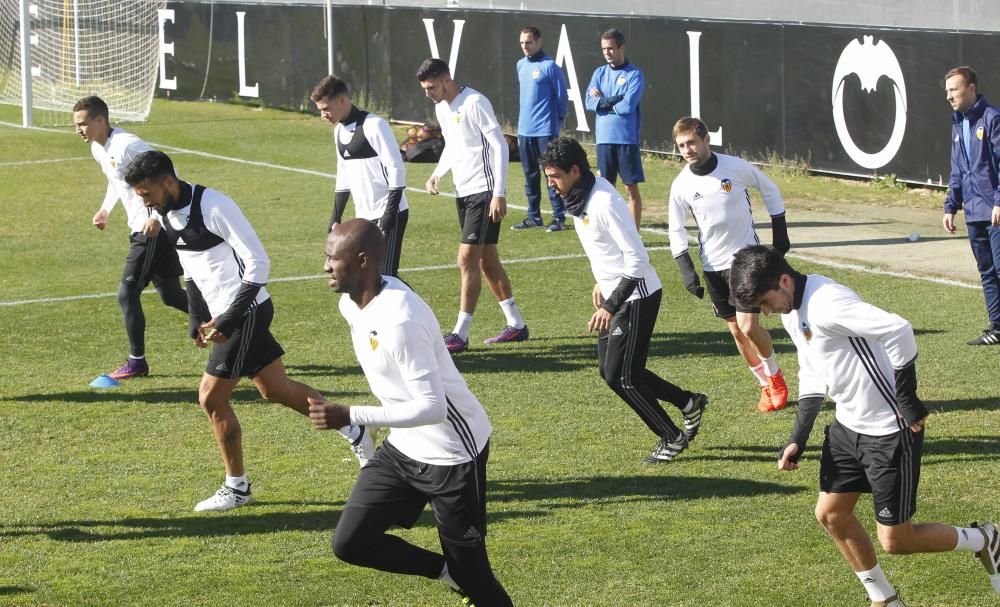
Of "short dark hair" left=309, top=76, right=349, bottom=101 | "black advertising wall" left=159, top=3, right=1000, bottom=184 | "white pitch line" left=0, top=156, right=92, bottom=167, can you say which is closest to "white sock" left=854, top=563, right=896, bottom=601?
"short dark hair" left=309, top=76, right=349, bottom=101

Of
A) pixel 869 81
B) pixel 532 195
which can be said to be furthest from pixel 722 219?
pixel 869 81

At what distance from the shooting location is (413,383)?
18.7 ft

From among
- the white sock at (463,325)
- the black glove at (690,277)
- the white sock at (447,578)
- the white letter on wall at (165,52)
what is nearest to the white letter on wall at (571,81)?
the white sock at (463,325)

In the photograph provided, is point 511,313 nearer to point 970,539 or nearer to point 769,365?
point 769,365

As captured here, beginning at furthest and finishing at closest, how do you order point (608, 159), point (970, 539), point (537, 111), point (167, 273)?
point (537, 111) → point (608, 159) → point (167, 273) → point (970, 539)

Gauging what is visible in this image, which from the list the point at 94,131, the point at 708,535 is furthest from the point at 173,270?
the point at 708,535

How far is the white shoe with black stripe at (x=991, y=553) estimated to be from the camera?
21.9ft

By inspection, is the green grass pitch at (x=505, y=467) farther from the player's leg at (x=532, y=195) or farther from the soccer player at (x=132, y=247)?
the player's leg at (x=532, y=195)

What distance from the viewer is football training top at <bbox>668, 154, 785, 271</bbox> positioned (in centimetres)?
999

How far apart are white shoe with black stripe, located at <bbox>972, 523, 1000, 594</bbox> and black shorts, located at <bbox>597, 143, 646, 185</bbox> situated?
10712 millimetres

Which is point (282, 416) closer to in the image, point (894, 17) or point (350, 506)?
point (350, 506)

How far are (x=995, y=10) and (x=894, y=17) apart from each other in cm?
209

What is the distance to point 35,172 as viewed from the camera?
2378 centimetres

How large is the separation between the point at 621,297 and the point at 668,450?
3.54 ft
